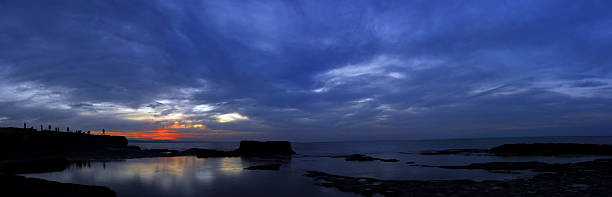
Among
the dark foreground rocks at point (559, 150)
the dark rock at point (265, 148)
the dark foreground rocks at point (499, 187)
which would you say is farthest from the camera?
the dark rock at point (265, 148)

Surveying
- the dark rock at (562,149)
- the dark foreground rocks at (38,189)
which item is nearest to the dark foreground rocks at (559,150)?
the dark rock at (562,149)

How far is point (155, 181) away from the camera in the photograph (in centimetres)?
2733

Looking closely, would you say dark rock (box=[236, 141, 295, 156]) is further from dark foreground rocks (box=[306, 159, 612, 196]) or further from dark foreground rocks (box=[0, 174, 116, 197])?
dark foreground rocks (box=[0, 174, 116, 197])

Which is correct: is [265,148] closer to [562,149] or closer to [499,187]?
[499,187]

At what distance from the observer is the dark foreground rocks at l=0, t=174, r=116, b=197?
13.0 metres

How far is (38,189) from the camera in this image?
14.3 meters

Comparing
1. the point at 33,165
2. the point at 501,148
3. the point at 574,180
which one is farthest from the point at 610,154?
the point at 33,165

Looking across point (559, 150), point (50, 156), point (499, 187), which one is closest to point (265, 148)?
point (50, 156)

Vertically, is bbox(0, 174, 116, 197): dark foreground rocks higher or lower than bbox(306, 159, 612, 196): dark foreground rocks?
higher

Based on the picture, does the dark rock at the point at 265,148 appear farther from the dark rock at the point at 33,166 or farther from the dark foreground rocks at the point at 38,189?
the dark foreground rocks at the point at 38,189

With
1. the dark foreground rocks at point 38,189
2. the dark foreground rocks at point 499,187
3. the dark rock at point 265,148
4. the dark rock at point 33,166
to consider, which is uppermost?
the dark foreground rocks at point 38,189

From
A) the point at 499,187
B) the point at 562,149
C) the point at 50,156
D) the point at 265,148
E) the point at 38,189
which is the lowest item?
the point at 265,148

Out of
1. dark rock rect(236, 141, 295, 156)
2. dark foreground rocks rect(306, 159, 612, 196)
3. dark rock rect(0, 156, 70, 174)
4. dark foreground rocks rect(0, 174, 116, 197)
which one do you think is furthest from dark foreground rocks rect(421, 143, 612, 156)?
dark rock rect(0, 156, 70, 174)

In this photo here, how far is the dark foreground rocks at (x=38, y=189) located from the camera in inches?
512
